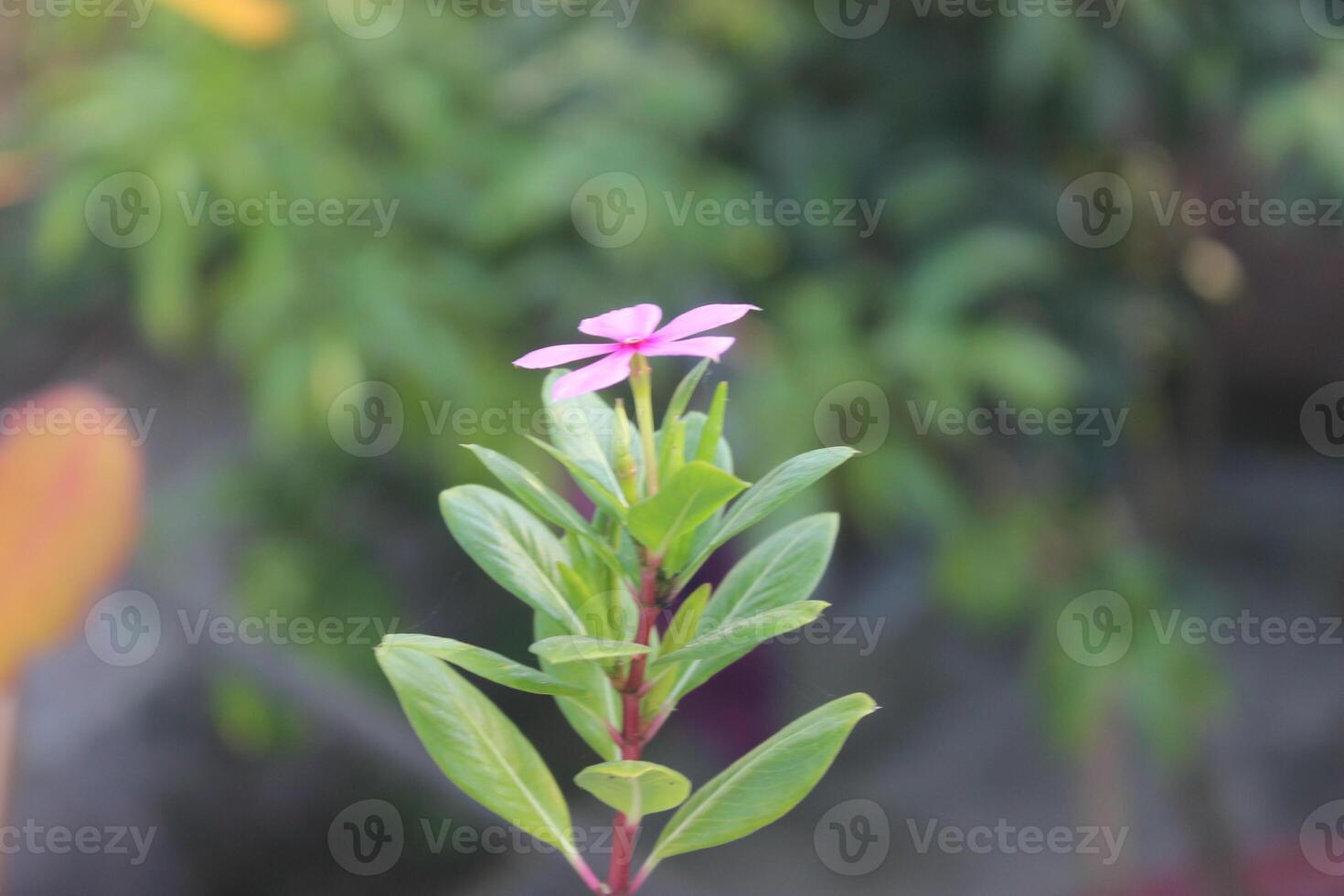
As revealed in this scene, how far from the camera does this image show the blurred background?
4.00ft

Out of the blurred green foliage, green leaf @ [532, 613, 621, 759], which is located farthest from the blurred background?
green leaf @ [532, 613, 621, 759]

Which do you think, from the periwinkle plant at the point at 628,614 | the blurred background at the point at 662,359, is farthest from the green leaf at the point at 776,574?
the blurred background at the point at 662,359

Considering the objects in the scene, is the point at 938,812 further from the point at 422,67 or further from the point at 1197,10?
the point at 422,67

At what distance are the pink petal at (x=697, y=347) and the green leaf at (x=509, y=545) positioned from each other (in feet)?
0.19

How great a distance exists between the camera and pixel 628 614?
10.1 inches

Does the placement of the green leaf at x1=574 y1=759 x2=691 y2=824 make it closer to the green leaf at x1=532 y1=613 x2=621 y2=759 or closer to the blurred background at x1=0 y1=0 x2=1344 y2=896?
the green leaf at x1=532 y1=613 x2=621 y2=759

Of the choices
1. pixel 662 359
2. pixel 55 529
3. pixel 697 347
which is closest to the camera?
pixel 697 347

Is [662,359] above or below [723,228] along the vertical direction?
below

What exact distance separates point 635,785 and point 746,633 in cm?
4

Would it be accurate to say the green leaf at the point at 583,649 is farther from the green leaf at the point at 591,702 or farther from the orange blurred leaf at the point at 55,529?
the orange blurred leaf at the point at 55,529

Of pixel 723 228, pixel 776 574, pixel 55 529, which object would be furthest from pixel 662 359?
pixel 776 574

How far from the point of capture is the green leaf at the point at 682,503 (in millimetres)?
206

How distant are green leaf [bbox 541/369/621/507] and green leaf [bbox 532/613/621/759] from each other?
4 cm

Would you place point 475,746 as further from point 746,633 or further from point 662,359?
point 662,359
